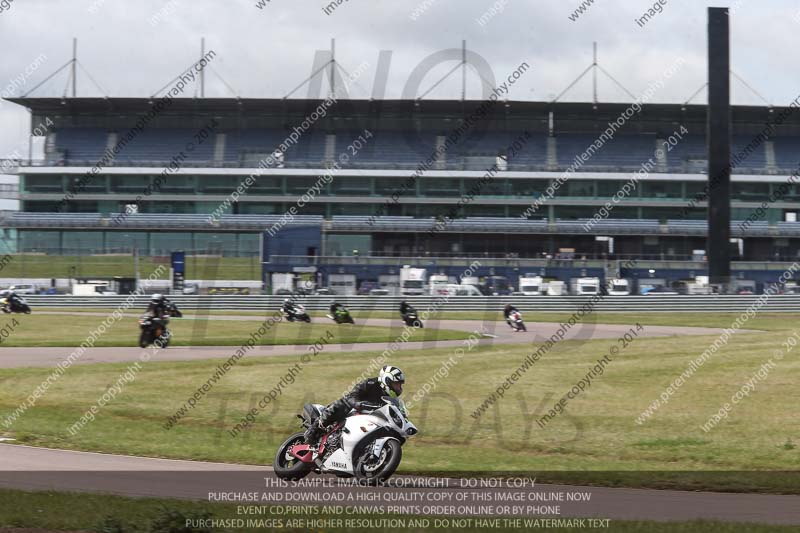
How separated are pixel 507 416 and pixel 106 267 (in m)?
48.3

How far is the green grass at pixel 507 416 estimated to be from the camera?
1318 cm

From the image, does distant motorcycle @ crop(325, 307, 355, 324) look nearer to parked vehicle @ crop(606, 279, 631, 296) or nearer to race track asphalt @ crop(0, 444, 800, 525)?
parked vehicle @ crop(606, 279, 631, 296)

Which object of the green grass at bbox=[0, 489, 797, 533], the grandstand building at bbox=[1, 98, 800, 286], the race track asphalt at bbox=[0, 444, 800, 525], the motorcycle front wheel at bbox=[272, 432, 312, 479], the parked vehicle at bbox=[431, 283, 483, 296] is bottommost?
the race track asphalt at bbox=[0, 444, 800, 525]

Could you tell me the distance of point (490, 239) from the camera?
75562 millimetres

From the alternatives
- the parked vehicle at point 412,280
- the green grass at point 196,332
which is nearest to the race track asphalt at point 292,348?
the green grass at point 196,332

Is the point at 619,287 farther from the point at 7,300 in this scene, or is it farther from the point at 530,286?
the point at 7,300

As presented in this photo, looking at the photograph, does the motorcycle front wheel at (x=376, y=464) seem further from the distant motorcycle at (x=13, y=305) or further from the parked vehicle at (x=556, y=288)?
the parked vehicle at (x=556, y=288)

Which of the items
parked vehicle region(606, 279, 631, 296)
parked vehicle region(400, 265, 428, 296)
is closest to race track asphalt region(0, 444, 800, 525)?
parked vehicle region(400, 265, 428, 296)

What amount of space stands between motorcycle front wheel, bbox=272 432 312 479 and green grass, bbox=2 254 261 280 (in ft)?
162

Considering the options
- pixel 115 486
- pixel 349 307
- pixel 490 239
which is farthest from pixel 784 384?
pixel 490 239

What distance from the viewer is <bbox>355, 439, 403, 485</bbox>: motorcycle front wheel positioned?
10.2 meters

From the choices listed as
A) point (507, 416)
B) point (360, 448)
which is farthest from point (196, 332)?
point (360, 448)

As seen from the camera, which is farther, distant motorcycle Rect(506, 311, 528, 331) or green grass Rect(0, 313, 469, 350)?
distant motorcycle Rect(506, 311, 528, 331)

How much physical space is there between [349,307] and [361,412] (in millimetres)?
Result: 39191
